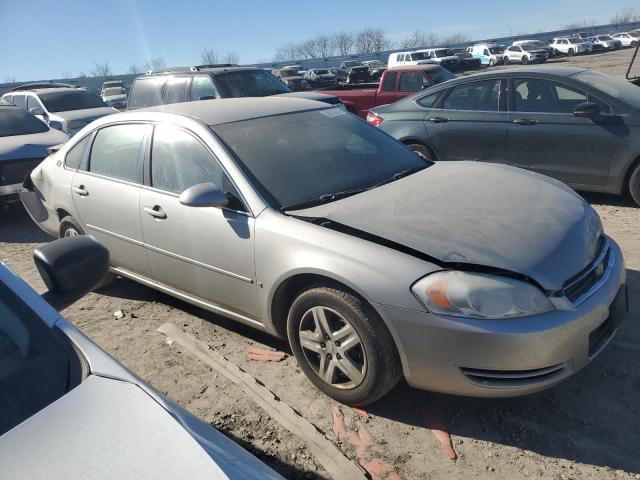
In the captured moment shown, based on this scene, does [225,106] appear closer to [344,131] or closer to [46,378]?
[344,131]

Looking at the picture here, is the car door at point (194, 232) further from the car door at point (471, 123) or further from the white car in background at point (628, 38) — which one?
the white car in background at point (628, 38)

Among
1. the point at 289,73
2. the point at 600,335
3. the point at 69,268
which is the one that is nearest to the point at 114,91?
the point at 289,73

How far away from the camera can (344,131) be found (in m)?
3.86

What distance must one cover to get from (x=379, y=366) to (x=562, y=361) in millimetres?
859

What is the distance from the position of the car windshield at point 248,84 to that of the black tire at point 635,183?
6.44 m

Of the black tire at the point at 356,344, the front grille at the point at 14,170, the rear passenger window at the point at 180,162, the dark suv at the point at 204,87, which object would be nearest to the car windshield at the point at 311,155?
the rear passenger window at the point at 180,162

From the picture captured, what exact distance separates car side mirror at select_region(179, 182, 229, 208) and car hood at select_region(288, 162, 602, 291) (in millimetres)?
495

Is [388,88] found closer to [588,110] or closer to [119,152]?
[588,110]

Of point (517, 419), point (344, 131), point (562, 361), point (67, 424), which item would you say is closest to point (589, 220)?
point (562, 361)

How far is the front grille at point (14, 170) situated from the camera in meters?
7.07

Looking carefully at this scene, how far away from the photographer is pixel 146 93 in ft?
32.9

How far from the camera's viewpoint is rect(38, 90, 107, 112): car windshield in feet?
40.0

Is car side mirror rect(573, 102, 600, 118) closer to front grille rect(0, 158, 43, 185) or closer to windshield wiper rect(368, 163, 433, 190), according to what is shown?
windshield wiper rect(368, 163, 433, 190)

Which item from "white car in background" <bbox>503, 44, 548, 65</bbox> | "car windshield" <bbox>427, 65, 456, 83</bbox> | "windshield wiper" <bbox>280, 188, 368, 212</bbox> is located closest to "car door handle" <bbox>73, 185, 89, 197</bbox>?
"windshield wiper" <bbox>280, 188, 368, 212</bbox>
